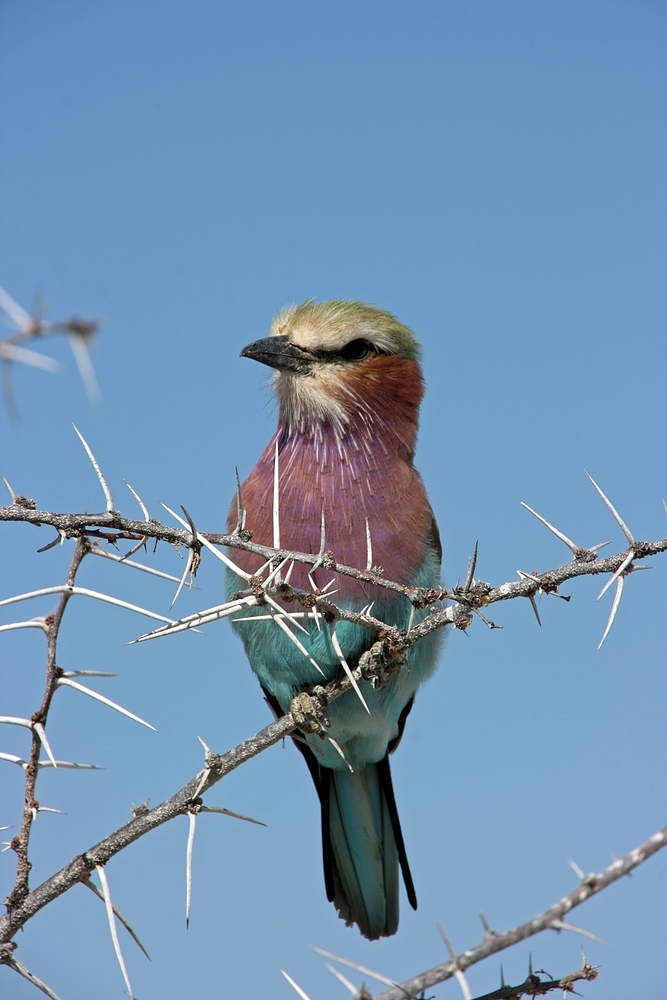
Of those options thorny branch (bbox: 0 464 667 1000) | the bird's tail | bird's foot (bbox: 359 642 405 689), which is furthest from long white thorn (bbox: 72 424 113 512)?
the bird's tail

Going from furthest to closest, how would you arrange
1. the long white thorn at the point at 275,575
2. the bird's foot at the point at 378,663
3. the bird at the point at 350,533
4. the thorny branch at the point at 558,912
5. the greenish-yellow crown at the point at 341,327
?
the greenish-yellow crown at the point at 341,327
the bird at the point at 350,533
the bird's foot at the point at 378,663
the long white thorn at the point at 275,575
the thorny branch at the point at 558,912

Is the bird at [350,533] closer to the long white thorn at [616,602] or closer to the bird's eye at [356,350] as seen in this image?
the bird's eye at [356,350]

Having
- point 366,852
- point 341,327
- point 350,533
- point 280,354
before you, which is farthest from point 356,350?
point 366,852

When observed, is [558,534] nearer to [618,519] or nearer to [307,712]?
[618,519]

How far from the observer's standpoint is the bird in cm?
375

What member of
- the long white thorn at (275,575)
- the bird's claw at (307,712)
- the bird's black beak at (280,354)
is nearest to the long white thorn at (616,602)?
the long white thorn at (275,575)

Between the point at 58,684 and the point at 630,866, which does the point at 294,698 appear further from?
the point at 630,866

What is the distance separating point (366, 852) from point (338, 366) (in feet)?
8.39

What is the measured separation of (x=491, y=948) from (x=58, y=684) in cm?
134

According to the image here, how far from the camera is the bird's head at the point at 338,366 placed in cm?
421

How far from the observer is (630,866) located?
1653mm

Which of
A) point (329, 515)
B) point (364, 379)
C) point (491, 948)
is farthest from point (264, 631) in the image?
point (491, 948)

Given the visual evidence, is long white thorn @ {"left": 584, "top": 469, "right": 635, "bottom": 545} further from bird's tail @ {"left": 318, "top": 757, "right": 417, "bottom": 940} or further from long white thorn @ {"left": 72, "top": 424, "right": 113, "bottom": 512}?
bird's tail @ {"left": 318, "top": 757, "right": 417, "bottom": 940}

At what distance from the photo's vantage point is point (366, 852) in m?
4.55
